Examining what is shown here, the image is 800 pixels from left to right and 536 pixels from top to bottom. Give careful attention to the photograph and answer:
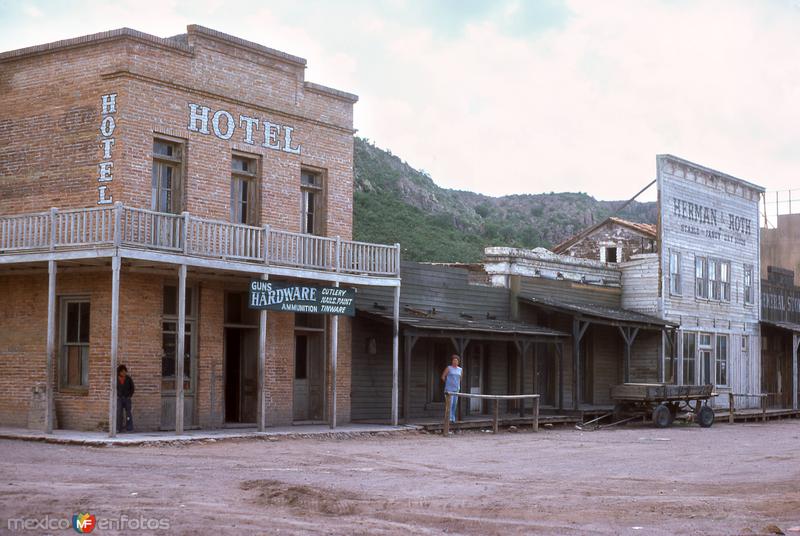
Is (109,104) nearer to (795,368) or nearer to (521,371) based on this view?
(521,371)

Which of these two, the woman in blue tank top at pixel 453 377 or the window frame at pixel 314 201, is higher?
the window frame at pixel 314 201

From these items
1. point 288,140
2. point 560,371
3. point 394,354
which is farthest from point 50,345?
point 560,371

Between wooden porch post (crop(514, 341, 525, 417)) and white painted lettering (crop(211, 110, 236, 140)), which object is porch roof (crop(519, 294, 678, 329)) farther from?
white painted lettering (crop(211, 110, 236, 140))

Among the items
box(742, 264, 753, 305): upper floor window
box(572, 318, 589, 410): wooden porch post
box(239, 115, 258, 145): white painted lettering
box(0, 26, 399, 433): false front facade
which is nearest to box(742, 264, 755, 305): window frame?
box(742, 264, 753, 305): upper floor window

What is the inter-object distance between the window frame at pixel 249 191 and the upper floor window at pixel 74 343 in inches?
149

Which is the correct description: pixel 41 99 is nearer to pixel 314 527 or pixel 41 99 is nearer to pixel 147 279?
pixel 147 279

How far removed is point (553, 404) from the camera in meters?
33.5

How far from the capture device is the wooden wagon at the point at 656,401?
1198 inches

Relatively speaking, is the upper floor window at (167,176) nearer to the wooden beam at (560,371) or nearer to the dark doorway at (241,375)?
the dark doorway at (241,375)

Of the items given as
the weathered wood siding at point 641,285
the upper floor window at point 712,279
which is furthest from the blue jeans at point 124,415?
the upper floor window at point 712,279

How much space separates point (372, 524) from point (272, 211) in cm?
1409

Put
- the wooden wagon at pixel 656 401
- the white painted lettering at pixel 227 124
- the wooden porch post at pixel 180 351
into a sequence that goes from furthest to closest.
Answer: the wooden wagon at pixel 656 401
the white painted lettering at pixel 227 124
the wooden porch post at pixel 180 351

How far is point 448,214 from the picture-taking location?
8375cm

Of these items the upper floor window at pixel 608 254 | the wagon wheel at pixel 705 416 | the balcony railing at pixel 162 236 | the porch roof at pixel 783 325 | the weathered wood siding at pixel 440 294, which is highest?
the upper floor window at pixel 608 254
